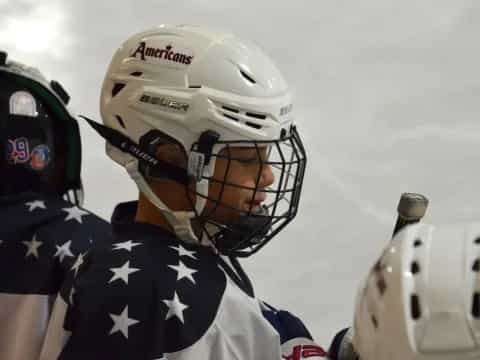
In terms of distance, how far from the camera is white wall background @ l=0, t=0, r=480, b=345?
2.06 meters

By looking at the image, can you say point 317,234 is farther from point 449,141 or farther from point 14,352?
point 14,352

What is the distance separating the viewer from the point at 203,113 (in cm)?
127

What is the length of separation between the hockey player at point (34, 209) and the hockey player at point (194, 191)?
15 cm

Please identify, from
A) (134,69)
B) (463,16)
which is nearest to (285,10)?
(463,16)

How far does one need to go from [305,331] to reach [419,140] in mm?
1146

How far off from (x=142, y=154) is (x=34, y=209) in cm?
28

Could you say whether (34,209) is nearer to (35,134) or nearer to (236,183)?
(35,134)

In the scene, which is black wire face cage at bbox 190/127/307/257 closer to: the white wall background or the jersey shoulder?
the jersey shoulder

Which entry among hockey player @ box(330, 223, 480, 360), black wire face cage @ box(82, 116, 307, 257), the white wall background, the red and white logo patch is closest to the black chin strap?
black wire face cage @ box(82, 116, 307, 257)

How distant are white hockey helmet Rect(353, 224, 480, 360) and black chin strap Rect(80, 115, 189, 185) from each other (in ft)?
1.56

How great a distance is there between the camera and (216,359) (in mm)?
1180

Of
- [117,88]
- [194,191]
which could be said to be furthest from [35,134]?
[194,191]

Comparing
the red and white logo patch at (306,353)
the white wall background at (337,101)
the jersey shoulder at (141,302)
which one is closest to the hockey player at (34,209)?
the jersey shoulder at (141,302)

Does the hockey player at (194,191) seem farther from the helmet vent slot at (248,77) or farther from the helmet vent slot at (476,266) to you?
the helmet vent slot at (476,266)
